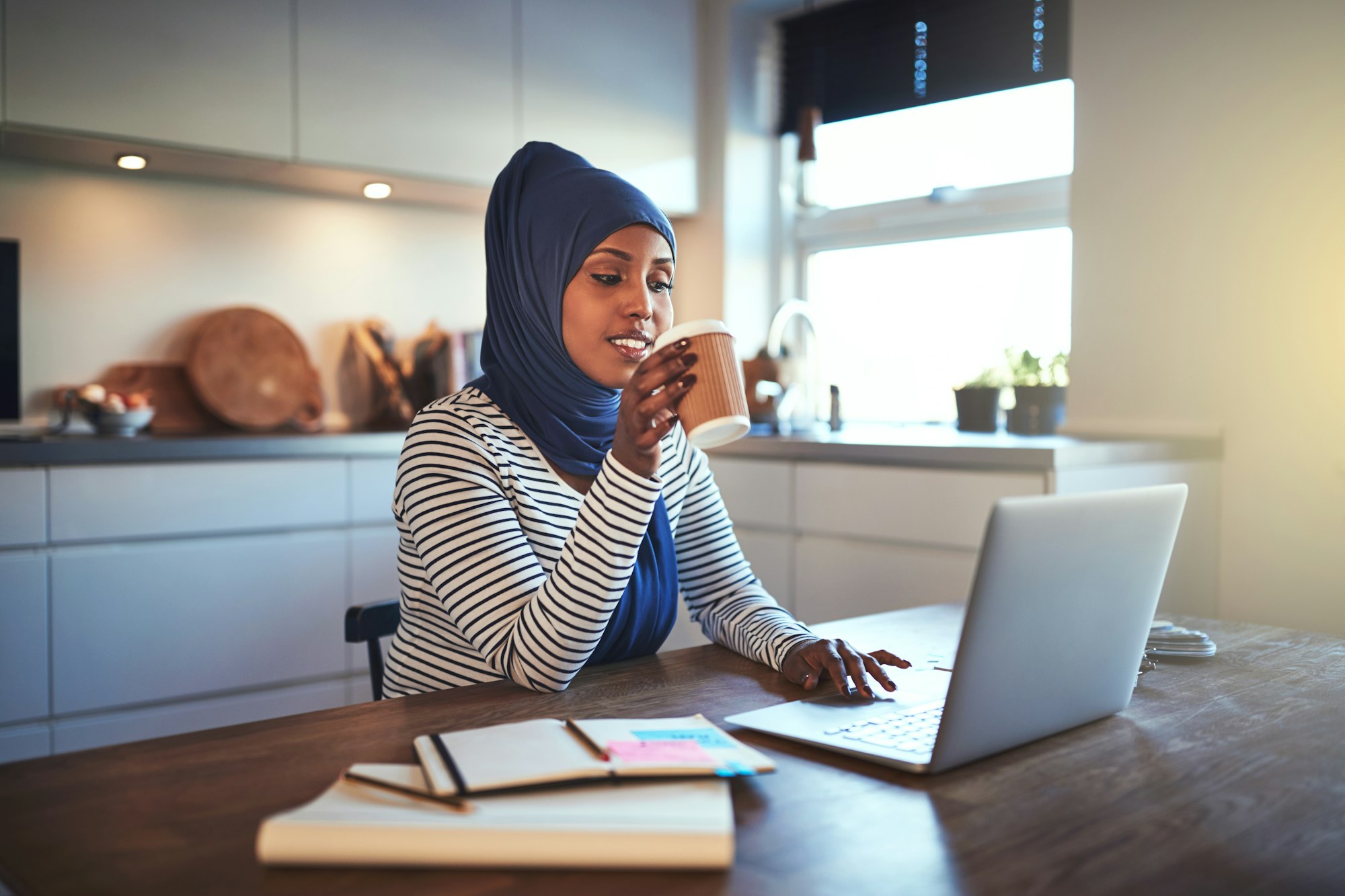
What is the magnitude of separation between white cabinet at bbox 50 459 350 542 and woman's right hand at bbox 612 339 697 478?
1787mm

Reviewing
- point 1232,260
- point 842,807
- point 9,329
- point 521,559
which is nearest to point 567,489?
point 521,559

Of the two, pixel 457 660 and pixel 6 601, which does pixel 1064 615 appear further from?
pixel 6 601

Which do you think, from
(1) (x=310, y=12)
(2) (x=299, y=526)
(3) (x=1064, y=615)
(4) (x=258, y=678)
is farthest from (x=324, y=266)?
(3) (x=1064, y=615)

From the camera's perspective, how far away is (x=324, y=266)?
10.7ft

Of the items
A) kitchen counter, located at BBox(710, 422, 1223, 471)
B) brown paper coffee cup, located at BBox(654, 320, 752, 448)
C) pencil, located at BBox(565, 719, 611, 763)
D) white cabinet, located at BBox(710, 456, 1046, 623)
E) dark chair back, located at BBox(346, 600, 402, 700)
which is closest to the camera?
pencil, located at BBox(565, 719, 611, 763)

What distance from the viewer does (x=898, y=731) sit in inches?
35.4

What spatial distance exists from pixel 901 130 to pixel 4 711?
9.92 feet

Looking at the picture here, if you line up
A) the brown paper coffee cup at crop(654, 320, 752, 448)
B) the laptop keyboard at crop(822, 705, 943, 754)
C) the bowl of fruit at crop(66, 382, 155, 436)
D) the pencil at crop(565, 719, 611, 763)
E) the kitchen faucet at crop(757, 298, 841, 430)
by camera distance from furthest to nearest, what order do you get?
the kitchen faucet at crop(757, 298, 841, 430) → the bowl of fruit at crop(66, 382, 155, 436) → the brown paper coffee cup at crop(654, 320, 752, 448) → the laptop keyboard at crop(822, 705, 943, 754) → the pencil at crop(565, 719, 611, 763)

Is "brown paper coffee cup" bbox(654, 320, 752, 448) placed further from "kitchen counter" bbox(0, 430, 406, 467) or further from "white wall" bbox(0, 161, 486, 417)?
"white wall" bbox(0, 161, 486, 417)

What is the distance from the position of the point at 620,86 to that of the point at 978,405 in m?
1.57

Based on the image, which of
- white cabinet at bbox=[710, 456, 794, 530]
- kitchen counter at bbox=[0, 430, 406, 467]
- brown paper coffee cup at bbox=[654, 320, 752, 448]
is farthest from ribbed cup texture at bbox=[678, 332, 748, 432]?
kitchen counter at bbox=[0, 430, 406, 467]

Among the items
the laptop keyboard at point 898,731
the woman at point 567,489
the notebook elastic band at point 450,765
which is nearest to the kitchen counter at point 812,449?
the woman at point 567,489

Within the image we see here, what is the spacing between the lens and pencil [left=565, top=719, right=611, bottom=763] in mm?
721

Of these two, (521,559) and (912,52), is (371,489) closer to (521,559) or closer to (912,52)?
(521,559)
